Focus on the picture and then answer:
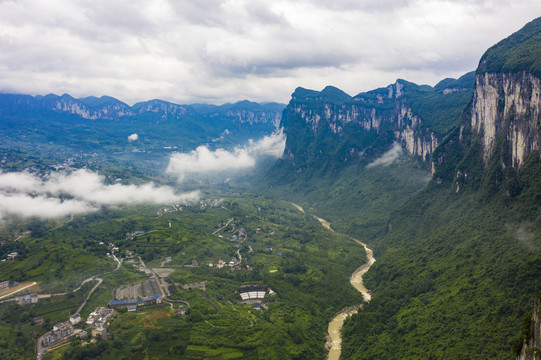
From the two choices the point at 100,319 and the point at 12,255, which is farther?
the point at 12,255

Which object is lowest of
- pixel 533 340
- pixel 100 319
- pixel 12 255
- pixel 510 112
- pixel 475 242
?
pixel 100 319

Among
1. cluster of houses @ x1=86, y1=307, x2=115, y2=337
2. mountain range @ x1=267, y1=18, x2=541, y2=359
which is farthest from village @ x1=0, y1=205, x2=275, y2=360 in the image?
mountain range @ x1=267, y1=18, x2=541, y2=359

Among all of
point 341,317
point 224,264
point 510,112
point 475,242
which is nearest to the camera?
point 341,317

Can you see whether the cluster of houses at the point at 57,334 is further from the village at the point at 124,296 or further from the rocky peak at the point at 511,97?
the rocky peak at the point at 511,97

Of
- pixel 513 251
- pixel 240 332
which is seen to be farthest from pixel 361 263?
pixel 240 332

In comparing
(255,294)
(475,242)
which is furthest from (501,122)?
Answer: (255,294)

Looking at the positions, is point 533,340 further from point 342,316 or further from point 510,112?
point 510,112
